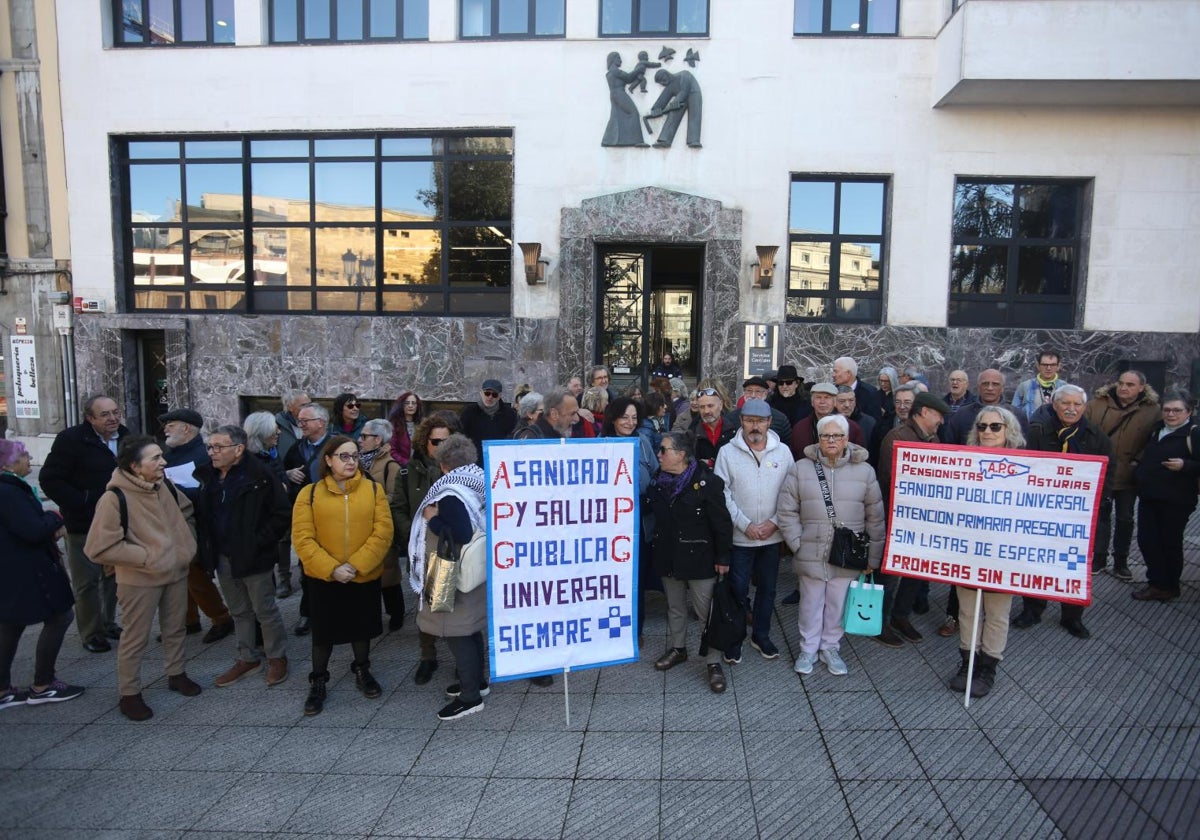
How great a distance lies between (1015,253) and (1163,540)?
686cm

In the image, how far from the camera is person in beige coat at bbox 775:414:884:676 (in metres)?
4.86

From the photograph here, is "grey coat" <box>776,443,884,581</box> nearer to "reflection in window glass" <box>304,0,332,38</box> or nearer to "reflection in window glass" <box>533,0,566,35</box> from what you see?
"reflection in window glass" <box>533,0,566,35</box>

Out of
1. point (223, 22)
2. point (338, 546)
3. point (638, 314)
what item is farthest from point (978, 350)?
point (223, 22)

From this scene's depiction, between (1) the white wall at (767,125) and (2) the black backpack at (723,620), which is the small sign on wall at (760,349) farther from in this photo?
(2) the black backpack at (723,620)

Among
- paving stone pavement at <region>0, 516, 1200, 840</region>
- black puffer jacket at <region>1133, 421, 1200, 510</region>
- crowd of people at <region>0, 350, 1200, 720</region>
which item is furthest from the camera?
black puffer jacket at <region>1133, 421, 1200, 510</region>

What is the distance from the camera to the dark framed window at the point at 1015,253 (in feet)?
37.4

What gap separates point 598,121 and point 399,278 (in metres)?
4.44

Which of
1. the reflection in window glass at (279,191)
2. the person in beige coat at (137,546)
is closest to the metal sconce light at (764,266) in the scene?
the reflection in window glass at (279,191)

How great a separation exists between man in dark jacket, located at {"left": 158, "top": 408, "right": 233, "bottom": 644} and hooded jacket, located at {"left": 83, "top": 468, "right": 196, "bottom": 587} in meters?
0.58

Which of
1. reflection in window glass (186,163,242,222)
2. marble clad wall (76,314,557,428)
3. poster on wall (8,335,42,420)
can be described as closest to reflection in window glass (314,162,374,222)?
reflection in window glass (186,163,242,222)

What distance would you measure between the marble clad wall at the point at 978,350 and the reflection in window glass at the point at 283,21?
395 inches

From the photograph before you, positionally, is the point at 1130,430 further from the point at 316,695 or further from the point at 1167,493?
the point at 316,695

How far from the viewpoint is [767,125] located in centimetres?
1127

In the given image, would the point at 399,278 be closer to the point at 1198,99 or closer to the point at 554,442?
the point at 554,442
